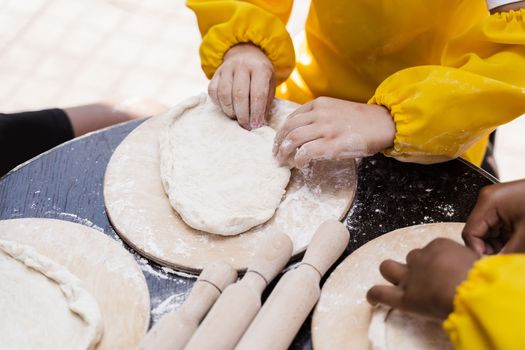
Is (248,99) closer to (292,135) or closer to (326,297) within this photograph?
Result: (292,135)

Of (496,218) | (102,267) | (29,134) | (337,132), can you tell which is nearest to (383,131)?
(337,132)

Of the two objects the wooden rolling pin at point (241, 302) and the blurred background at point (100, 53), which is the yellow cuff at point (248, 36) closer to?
the wooden rolling pin at point (241, 302)

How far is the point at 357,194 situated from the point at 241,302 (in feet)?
1.07

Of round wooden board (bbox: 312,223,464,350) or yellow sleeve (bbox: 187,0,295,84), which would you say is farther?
yellow sleeve (bbox: 187,0,295,84)

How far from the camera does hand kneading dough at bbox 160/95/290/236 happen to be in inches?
36.0

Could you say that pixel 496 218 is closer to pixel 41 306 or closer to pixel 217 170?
pixel 217 170

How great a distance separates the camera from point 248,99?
1.06 meters

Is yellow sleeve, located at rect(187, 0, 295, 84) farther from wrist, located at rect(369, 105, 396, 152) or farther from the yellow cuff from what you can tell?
wrist, located at rect(369, 105, 396, 152)

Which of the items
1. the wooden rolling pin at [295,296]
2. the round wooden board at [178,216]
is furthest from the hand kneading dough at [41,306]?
Answer: the wooden rolling pin at [295,296]

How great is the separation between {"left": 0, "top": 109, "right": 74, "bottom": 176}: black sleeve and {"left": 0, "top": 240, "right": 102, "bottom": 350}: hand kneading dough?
357 mm

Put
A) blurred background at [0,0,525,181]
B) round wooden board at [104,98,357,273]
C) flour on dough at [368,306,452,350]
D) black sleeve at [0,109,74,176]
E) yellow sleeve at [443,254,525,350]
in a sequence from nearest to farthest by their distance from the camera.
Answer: yellow sleeve at [443,254,525,350], flour on dough at [368,306,452,350], round wooden board at [104,98,357,273], black sleeve at [0,109,74,176], blurred background at [0,0,525,181]

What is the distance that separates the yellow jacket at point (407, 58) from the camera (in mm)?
907

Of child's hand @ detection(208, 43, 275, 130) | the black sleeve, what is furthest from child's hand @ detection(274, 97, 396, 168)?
the black sleeve

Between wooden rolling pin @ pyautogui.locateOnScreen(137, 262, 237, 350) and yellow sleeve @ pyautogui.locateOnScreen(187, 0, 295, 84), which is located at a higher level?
yellow sleeve @ pyautogui.locateOnScreen(187, 0, 295, 84)
